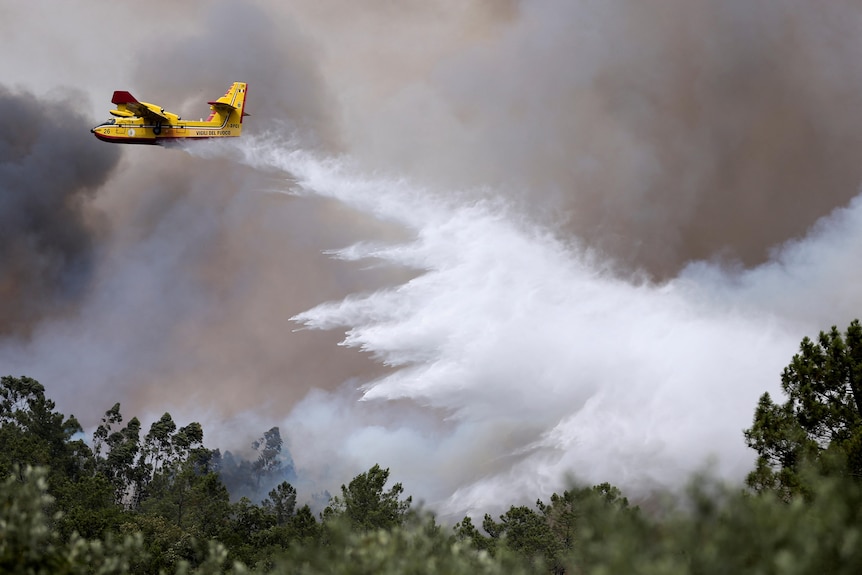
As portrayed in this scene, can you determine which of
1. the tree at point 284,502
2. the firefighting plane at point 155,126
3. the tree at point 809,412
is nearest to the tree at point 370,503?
the tree at point 284,502

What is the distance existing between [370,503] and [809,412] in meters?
42.2

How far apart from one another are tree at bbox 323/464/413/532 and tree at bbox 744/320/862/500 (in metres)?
36.7

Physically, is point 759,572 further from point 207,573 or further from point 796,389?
point 796,389

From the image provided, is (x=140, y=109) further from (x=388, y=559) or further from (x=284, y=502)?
(x=388, y=559)

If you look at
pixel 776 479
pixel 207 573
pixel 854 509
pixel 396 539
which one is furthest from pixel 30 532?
pixel 776 479

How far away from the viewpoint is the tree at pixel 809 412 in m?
30.4

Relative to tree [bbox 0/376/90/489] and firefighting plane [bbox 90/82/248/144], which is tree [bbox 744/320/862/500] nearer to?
firefighting plane [bbox 90/82/248/144]

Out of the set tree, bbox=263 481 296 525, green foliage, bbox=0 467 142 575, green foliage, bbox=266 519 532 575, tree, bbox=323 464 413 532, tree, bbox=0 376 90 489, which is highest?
tree, bbox=0 376 90 489

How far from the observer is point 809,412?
104 feet

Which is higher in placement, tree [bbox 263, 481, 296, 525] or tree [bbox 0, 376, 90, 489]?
tree [bbox 0, 376, 90, 489]

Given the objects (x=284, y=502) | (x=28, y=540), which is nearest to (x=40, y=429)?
(x=284, y=502)

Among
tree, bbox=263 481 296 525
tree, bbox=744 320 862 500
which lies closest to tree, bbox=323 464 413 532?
tree, bbox=263 481 296 525

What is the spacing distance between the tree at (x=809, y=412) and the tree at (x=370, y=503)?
36728 millimetres

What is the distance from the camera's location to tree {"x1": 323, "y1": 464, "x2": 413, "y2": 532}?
6128cm
